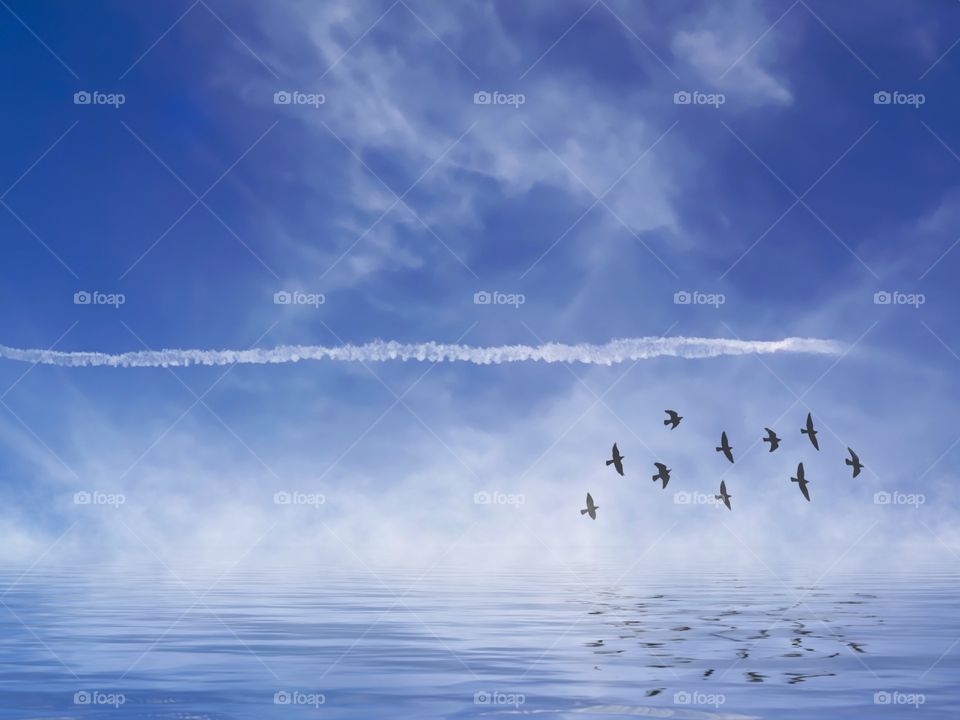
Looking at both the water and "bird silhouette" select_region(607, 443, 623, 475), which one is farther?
"bird silhouette" select_region(607, 443, 623, 475)

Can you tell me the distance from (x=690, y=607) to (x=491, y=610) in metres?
9.79

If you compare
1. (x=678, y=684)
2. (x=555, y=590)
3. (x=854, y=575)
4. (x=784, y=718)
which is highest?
(x=854, y=575)

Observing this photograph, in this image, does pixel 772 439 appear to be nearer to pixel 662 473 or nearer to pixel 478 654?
pixel 662 473

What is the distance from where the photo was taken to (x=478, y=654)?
4034cm

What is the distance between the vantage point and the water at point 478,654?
1214 inches

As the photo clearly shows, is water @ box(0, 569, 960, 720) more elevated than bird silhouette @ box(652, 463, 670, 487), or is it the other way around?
bird silhouette @ box(652, 463, 670, 487)

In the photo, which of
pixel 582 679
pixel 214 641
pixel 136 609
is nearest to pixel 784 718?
pixel 582 679

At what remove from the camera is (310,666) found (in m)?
37.6

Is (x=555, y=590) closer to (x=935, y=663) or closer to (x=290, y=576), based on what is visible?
(x=290, y=576)

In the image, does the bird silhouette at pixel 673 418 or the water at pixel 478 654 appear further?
the bird silhouette at pixel 673 418

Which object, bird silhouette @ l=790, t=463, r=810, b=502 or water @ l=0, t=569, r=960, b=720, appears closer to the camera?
water @ l=0, t=569, r=960, b=720

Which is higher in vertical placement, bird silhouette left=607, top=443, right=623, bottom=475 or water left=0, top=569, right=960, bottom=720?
bird silhouette left=607, top=443, right=623, bottom=475

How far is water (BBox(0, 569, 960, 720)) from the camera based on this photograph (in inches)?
1214

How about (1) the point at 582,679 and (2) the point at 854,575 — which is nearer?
(1) the point at 582,679
